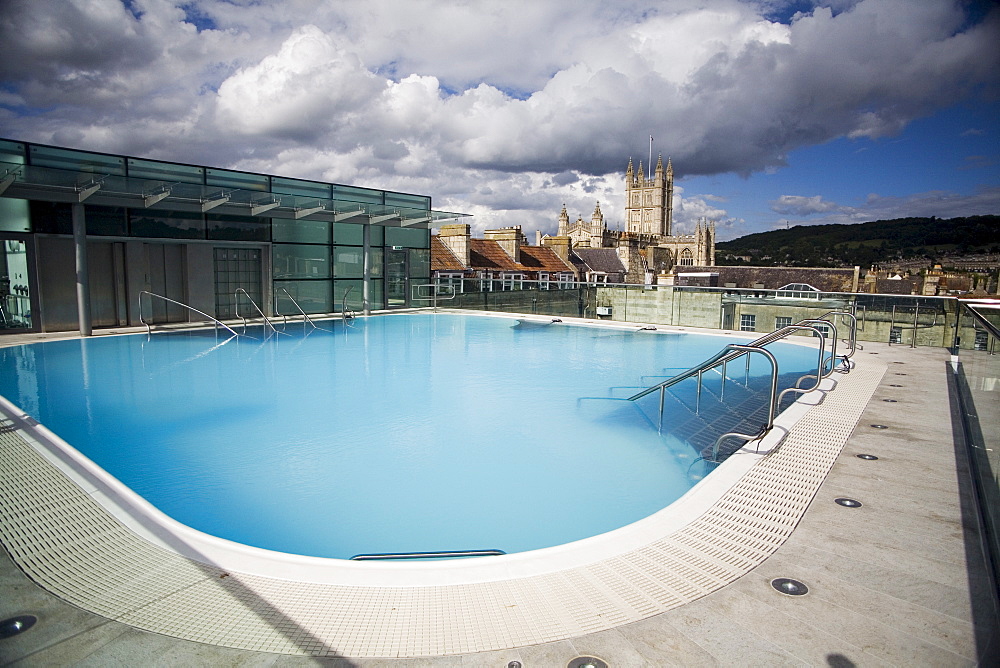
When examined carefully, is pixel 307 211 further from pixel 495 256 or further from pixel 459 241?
pixel 495 256

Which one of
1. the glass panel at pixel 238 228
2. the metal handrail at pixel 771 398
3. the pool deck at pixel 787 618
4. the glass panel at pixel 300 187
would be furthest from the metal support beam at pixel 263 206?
the pool deck at pixel 787 618

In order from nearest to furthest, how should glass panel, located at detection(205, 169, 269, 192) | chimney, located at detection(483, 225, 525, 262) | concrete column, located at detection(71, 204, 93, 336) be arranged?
concrete column, located at detection(71, 204, 93, 336) → glass panel, located at detection(205, 169, 269, 192) → chimney, located at detection(483, 225, 525, 262)

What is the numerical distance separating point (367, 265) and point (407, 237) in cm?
196

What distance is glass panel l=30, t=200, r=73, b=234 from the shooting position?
11609 millimetres

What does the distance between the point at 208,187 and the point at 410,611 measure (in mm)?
13301

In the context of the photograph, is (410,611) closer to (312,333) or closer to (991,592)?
(991,592)

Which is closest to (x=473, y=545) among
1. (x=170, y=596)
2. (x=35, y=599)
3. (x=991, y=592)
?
(x=170, y=596)

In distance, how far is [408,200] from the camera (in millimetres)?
18406

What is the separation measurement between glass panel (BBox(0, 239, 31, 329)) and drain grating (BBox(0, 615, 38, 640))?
12.2 meters

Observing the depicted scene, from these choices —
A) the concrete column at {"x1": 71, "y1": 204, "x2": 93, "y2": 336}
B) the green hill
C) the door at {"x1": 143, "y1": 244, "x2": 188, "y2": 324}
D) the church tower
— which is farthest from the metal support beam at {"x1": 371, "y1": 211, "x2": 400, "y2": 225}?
the church tower

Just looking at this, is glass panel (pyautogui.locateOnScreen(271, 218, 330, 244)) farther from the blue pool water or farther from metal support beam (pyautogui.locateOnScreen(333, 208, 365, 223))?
the blue pool water

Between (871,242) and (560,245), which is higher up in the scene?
(871,242)

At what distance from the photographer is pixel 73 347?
10.9m

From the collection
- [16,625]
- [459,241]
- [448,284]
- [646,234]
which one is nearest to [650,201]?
[646,234]
